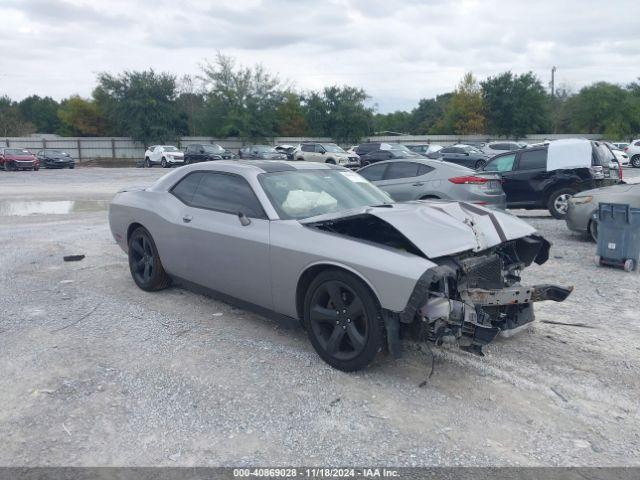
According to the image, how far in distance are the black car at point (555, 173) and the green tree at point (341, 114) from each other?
40166 millimetres

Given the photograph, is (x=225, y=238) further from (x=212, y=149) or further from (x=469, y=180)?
(x=212, y=149)

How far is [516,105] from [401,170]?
4531 centimetres

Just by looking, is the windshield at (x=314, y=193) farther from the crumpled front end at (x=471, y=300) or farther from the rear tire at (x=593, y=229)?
the rear tire at (x=593, y=229)

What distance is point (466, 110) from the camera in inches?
2206

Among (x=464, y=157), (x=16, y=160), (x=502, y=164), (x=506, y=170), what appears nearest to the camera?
(x=506, y=170)

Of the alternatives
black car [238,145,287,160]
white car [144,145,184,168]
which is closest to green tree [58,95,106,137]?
white car [144,145,184,168]

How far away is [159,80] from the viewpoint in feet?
161

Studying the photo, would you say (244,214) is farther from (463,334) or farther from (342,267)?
(463,334)

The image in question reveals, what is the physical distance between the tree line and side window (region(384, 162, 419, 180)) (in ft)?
130

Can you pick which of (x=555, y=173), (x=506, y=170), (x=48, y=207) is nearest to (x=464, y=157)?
(x=506, y=170)

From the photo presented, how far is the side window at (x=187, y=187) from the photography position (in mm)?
5711

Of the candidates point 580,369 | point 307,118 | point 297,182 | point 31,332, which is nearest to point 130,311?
point 31,332

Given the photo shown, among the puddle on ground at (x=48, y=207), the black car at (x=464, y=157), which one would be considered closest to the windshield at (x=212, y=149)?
the black car at (x=464, y=157)

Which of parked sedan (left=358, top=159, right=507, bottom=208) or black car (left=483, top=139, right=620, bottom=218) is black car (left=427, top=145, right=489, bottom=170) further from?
parked sedan (left=358, top=159, right=507, bottom=208)
